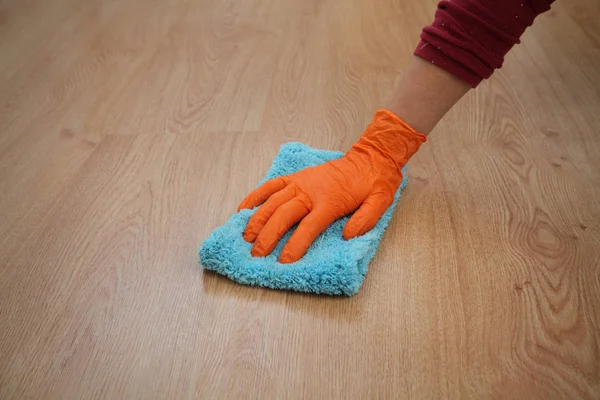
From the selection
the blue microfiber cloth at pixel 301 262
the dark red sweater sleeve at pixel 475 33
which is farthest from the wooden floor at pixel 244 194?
the dark red sweater sleeve at pixel 475 33

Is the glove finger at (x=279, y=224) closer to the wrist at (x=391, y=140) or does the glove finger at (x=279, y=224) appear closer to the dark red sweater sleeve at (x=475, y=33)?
the wrist at (x=391, y=140)

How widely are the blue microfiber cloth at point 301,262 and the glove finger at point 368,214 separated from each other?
1 centimetres

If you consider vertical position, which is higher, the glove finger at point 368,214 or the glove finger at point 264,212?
the glove finger at point 368,214

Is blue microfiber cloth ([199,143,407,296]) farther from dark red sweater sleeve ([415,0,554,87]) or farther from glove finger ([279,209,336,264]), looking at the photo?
dark red sweater sleeve ([415,0,554,87])

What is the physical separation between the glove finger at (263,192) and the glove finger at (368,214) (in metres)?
0.13

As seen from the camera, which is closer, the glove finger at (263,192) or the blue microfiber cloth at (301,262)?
the blue microfiber cloth at (301,262)

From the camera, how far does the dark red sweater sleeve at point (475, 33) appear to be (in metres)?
0.65

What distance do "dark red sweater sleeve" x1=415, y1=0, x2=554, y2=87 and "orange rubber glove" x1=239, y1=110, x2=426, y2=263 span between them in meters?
0.12

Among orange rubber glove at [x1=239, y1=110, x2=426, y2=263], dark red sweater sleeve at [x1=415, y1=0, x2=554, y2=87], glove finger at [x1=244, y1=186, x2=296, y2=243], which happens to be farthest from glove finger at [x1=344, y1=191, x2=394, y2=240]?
dark red sweater sleeve at [x1=415, y1=0, x2=554, y2=87]

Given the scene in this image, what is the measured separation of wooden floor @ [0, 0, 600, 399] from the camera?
562 mm

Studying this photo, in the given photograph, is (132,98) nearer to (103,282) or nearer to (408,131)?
(103,282)

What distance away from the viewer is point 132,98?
1125 mm

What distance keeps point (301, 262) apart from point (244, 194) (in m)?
0.22

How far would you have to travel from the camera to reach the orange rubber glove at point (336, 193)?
675mm
